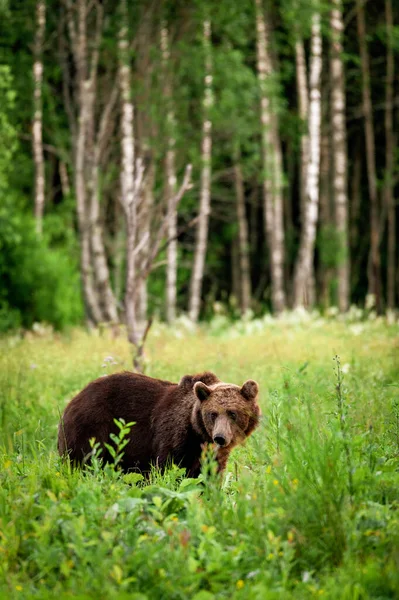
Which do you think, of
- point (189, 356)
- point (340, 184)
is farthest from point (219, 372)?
point (340, 184)

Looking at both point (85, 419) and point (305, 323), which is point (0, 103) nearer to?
point (305, 323)

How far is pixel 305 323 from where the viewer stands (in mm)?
17047

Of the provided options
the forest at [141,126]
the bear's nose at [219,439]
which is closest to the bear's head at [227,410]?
the bear's nose at [219,439]

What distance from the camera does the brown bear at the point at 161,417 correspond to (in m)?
6.21

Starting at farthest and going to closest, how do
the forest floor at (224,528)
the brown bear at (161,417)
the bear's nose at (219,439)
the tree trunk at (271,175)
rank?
the tree trunk at (271,175)
the brown bear at (161,417)
the bear's nose at (219,439)
the forest floor at (224,528)

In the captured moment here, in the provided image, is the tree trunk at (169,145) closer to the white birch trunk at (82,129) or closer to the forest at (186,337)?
the forest at (186,337)

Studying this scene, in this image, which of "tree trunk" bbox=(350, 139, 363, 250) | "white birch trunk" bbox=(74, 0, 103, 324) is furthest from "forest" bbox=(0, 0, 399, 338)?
"tree trunk" bbox=(350, 139, 363, 250)

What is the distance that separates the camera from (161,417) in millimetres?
6512

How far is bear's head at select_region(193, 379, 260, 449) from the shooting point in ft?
20.0

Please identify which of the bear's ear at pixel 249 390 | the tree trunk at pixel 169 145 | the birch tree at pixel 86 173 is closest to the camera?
the bear's ear at pixel 249 390

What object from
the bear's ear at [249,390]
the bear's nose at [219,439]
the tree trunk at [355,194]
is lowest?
the bear's nose at [219,439]

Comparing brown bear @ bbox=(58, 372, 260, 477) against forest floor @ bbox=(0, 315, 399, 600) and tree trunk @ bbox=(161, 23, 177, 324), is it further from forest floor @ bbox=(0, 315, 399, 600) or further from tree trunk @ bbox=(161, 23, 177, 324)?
tree trunk @ bbox=(161, 23, 177, 324)

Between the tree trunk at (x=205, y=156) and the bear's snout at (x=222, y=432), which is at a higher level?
the tree trunk at (x=205, y=156)

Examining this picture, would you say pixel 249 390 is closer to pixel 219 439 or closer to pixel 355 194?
pixel 219 439
